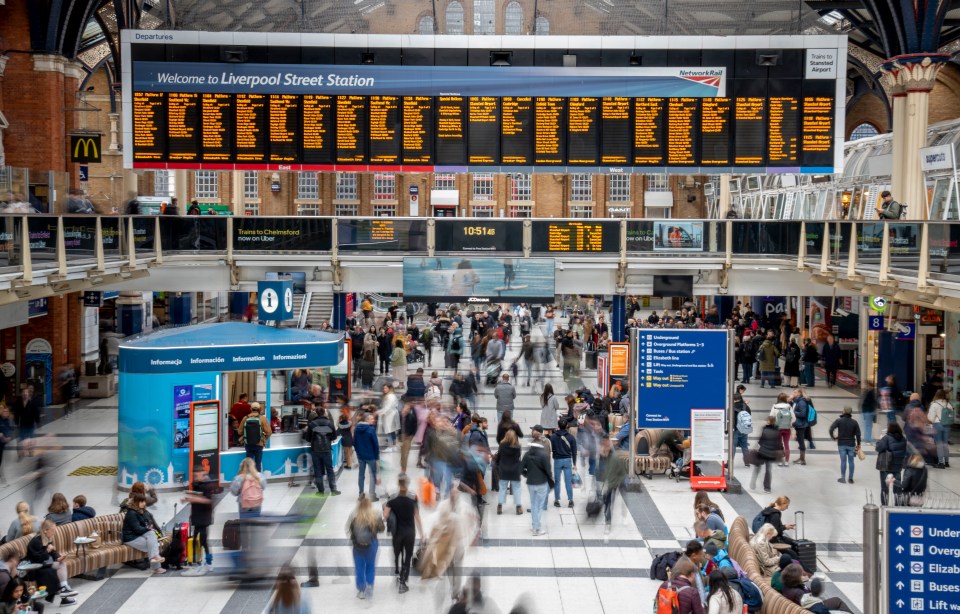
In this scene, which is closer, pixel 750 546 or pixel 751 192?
pixel 750 546

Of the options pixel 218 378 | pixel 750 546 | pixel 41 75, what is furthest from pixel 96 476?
pixel 41 75

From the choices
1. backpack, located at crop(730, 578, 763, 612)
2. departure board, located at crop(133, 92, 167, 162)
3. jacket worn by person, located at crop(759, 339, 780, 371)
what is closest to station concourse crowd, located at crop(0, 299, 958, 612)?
backpack, located at crop(730, 578, 763, 612)

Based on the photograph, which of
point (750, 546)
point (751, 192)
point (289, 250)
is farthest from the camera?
point (751, 192)

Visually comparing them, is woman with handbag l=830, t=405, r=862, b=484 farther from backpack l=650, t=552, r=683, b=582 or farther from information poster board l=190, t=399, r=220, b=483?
information poster board l=190, t=399, r=220, b=483

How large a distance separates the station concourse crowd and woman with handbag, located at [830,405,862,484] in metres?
0.04

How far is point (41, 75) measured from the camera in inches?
1046

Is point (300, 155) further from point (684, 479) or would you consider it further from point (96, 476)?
point (684, 479)

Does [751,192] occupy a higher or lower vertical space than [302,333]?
higher

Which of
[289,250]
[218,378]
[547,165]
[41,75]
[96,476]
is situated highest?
[41,75]

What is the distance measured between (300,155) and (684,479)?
12561mm

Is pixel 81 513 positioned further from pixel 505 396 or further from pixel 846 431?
pixel 846 431

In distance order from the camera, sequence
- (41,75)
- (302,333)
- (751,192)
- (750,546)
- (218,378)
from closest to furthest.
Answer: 1. (750,546)
2. (218,378)
3. (302,333)
4. (41,75)
5. (751,192)

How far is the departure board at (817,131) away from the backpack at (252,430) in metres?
15.1

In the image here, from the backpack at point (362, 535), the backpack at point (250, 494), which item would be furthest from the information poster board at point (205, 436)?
the backpack at point (362, 535)
